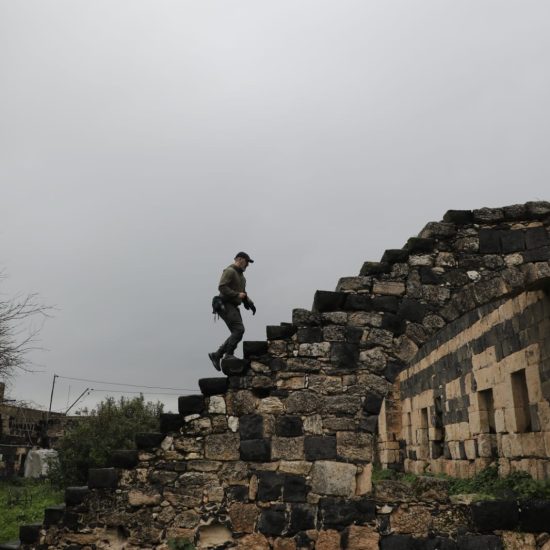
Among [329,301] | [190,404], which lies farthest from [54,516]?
[329,301]

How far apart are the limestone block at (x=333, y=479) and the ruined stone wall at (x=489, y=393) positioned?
401 centimetres

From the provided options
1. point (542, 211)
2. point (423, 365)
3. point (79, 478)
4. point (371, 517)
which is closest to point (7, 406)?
point (79, 478)

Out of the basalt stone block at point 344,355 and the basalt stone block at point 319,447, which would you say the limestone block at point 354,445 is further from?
the basalt stone block at point 344,355

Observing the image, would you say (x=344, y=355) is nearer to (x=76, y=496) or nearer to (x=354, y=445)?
(x=354, y=445)

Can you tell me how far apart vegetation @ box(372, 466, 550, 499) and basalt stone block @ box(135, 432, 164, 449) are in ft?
8.66

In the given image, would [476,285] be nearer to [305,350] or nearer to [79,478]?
[305,350]

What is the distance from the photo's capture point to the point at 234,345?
729 cm

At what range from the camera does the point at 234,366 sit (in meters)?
6.79

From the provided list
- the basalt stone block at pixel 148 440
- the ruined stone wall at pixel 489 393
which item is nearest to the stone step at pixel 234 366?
the basalt stone block at pixel 148 440

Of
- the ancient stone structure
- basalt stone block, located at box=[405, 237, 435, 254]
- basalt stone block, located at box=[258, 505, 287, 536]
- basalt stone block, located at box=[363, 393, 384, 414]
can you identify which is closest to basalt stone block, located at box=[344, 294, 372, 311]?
the ancient stone structure

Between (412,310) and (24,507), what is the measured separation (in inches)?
353

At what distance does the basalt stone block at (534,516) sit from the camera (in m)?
6.44

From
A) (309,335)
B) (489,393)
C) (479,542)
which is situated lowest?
(479,542)

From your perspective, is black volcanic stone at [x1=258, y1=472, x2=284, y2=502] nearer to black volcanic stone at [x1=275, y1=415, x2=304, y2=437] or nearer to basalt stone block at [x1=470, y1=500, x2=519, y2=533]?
black volcanic stone at [x1=275, y1=415, x2=304, y2=437]
